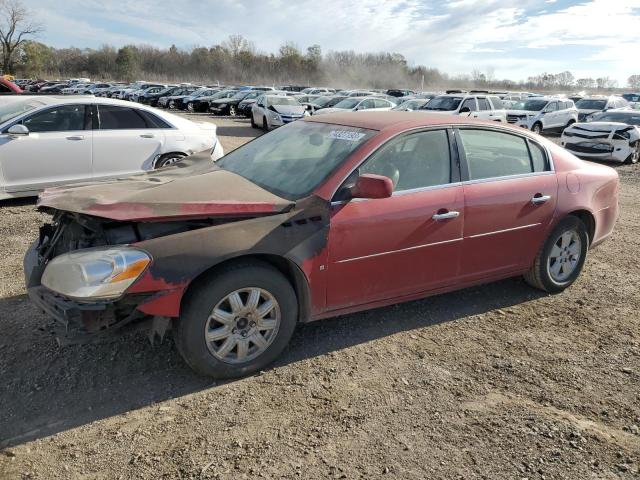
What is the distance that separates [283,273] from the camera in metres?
3.24

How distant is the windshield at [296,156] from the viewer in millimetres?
3463

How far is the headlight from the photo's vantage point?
2.69 m

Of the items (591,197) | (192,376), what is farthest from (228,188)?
(591,197)

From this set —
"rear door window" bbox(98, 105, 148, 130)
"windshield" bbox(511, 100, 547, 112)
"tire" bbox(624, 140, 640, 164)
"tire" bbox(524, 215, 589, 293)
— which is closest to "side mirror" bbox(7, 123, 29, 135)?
"rear door window" bbox(98, 105, 148, 130)

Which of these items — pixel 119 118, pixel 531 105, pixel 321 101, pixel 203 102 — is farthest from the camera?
pixel 203 102

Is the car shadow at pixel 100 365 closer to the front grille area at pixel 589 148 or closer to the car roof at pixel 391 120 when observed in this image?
the car roof at pixel 391 120

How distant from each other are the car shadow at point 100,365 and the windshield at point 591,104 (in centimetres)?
2320

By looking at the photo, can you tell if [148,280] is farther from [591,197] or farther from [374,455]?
[591,197]

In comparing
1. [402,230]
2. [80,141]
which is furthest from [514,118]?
[402,230]

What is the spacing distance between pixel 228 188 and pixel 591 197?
332 cm

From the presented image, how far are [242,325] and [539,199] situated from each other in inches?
106

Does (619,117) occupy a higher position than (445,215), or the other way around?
(619,117)

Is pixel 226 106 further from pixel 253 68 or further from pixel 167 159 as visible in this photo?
pixel 253 68

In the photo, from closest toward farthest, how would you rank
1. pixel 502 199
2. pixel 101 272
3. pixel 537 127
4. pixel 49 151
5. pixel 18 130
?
pixel 101 272
pixel 502 199
pixel 18 130
pixel 49 151
pixel 537 127
